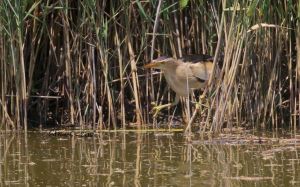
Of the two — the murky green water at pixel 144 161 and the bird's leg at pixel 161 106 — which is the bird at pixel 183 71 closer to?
the bird's leg at pixel 161 106

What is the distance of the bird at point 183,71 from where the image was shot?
785cm

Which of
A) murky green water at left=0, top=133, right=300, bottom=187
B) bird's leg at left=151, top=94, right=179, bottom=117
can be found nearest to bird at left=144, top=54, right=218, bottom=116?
bird's leg at left=151, top=94, right=179, bottom=117

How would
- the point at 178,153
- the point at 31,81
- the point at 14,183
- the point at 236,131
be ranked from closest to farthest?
the point at 14,183 → the point at 178,153 → the point at 236,131 → the point at 31,81

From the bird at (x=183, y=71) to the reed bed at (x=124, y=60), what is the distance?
18cm

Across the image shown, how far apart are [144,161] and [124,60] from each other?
7.61 ft

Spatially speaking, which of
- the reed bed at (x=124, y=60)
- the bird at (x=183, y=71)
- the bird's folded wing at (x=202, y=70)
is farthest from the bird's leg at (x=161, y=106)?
the bird's folded wing at (x=202, y=70)

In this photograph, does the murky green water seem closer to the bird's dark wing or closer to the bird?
the bird

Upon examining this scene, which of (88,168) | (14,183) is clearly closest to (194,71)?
(88,168)

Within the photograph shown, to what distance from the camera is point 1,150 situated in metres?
6.69

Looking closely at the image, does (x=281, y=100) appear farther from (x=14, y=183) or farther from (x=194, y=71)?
(x=14, y=183)

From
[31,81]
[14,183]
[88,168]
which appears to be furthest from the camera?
[31,81]

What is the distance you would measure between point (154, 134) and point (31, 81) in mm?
1416

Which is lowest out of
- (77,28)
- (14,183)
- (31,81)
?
(14,183)

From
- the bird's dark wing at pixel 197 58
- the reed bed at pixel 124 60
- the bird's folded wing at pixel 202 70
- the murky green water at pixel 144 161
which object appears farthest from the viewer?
the bird's folded wing at pixel 202 70
